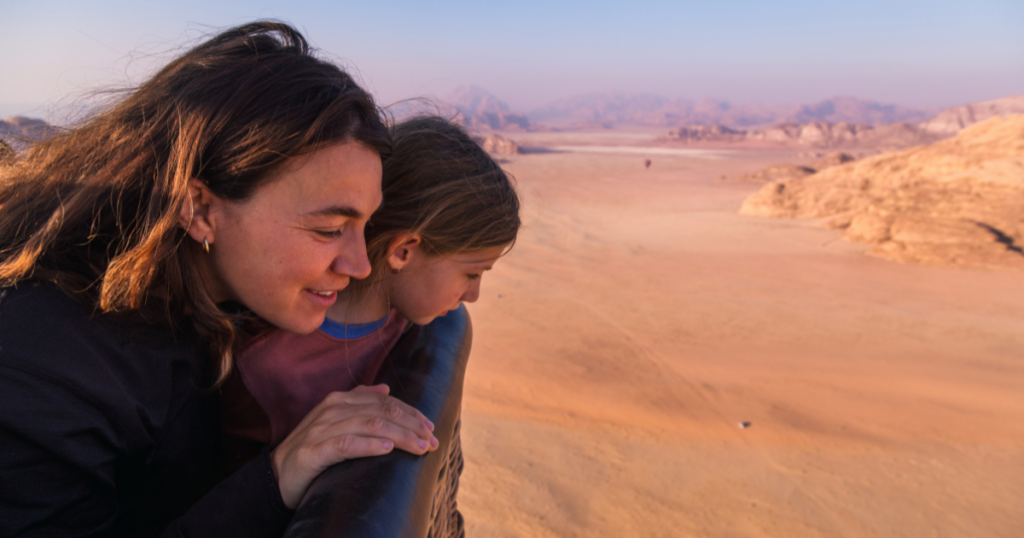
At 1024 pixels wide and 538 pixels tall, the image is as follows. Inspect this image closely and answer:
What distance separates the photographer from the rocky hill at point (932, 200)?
316 inches

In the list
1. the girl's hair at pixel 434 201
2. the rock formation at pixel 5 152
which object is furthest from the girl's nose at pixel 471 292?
the rock formation at pixel 5 152

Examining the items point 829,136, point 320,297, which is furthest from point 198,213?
point 829,136

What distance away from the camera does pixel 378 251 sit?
217 cm

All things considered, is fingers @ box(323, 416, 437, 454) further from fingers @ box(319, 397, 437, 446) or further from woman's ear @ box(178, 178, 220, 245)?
woman's ear @ box(178, 178, 220, 245)

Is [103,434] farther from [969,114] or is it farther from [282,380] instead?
[969,114]

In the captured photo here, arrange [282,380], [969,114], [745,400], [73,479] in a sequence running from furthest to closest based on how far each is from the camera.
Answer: [969,114]
[745,400]
[282,380]
[73,479]

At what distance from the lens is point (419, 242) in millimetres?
2191

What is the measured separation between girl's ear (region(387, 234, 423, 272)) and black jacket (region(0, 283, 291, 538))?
804 millimetres

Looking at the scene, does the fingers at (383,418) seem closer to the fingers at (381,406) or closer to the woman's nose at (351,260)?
the fingers at (381,406)

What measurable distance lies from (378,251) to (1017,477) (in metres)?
3.44

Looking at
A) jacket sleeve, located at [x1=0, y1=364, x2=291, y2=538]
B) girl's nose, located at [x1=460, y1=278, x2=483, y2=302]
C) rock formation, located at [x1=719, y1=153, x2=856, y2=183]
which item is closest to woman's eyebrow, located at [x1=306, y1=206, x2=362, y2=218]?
jacket sleeve, located at [x1=0, y1=364, x2=291, y2=538]

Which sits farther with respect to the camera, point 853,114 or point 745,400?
point 853,114

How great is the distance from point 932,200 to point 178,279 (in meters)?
11.1

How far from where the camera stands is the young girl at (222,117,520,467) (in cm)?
200
